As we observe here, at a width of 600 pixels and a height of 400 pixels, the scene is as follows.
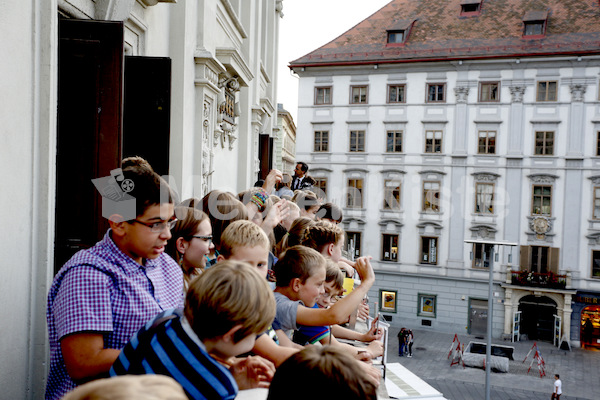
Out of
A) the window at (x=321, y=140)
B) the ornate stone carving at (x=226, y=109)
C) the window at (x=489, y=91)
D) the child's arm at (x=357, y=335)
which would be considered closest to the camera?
the child's arm at (x=357, y=335)

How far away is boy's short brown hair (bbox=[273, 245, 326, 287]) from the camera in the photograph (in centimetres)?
304

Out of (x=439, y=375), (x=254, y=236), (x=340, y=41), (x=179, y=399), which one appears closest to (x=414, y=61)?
(x=340, y=41)

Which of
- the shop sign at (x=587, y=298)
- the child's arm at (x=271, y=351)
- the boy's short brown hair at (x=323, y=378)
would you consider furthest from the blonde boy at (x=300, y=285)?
the shop sign at (x=587, y=298)

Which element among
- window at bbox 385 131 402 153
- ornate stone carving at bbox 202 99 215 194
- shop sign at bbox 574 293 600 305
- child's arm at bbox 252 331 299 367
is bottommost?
shop sign at bbox 574 293 600 305

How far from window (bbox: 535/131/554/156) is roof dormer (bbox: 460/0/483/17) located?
27.5 feet

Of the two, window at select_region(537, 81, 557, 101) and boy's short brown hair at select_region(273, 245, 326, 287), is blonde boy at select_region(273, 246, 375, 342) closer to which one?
boy's short brown hair at select_region(273, 245, 326, 287)

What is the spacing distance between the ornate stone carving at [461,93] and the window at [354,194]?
7167 mm

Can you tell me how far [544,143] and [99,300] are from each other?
28.5 m

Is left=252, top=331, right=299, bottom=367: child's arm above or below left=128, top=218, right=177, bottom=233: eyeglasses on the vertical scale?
below

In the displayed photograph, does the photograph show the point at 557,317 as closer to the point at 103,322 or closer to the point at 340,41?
the point at 340,41

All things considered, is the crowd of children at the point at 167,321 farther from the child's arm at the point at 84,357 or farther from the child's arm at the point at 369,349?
the child's arm at the point at 369,349

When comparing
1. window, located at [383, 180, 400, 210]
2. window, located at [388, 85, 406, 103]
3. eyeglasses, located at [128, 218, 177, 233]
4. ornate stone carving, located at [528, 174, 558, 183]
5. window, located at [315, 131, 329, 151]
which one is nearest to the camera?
eyeglasses, located at [128, 218, 177, 233]

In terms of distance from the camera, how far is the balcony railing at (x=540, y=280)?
25281 mm

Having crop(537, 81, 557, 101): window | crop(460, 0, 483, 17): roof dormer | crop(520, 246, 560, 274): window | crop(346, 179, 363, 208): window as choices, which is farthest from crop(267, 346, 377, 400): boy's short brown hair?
crop(460, 0, 483, 17): roof dormer
